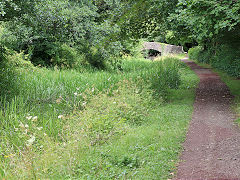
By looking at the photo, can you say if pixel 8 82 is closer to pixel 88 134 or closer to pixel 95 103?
pixel 95 103

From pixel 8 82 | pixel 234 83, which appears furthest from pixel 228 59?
pixel 8 82

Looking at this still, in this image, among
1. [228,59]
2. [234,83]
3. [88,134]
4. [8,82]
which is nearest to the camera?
[88,134]

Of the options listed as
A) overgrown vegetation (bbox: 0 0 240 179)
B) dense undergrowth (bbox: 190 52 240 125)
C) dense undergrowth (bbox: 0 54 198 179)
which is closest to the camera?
dense undergrowth (bbox: 0 54 198 179)

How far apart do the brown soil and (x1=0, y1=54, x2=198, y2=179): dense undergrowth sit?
264mm

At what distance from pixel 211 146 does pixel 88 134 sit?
8.74 feet

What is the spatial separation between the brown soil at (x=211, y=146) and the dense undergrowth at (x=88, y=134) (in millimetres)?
264

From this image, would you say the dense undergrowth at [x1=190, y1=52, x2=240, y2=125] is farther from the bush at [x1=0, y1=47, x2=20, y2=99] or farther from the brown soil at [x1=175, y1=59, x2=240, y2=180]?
the bush at [x1=0, y1=47, x2=20, y2=99]

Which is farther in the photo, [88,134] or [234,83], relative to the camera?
[234,83]

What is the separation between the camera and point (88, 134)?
631 cm

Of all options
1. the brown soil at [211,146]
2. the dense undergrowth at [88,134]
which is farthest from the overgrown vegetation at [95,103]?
the brown soil at [211,146]

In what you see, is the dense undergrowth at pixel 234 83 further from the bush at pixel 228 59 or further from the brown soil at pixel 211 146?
the brown soil at pixel 211 146

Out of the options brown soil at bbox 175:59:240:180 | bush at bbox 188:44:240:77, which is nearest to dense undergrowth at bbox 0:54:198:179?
brown soil at bbox 175:59:240:180

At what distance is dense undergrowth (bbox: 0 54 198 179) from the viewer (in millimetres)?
4883

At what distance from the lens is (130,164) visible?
16.7 ft
